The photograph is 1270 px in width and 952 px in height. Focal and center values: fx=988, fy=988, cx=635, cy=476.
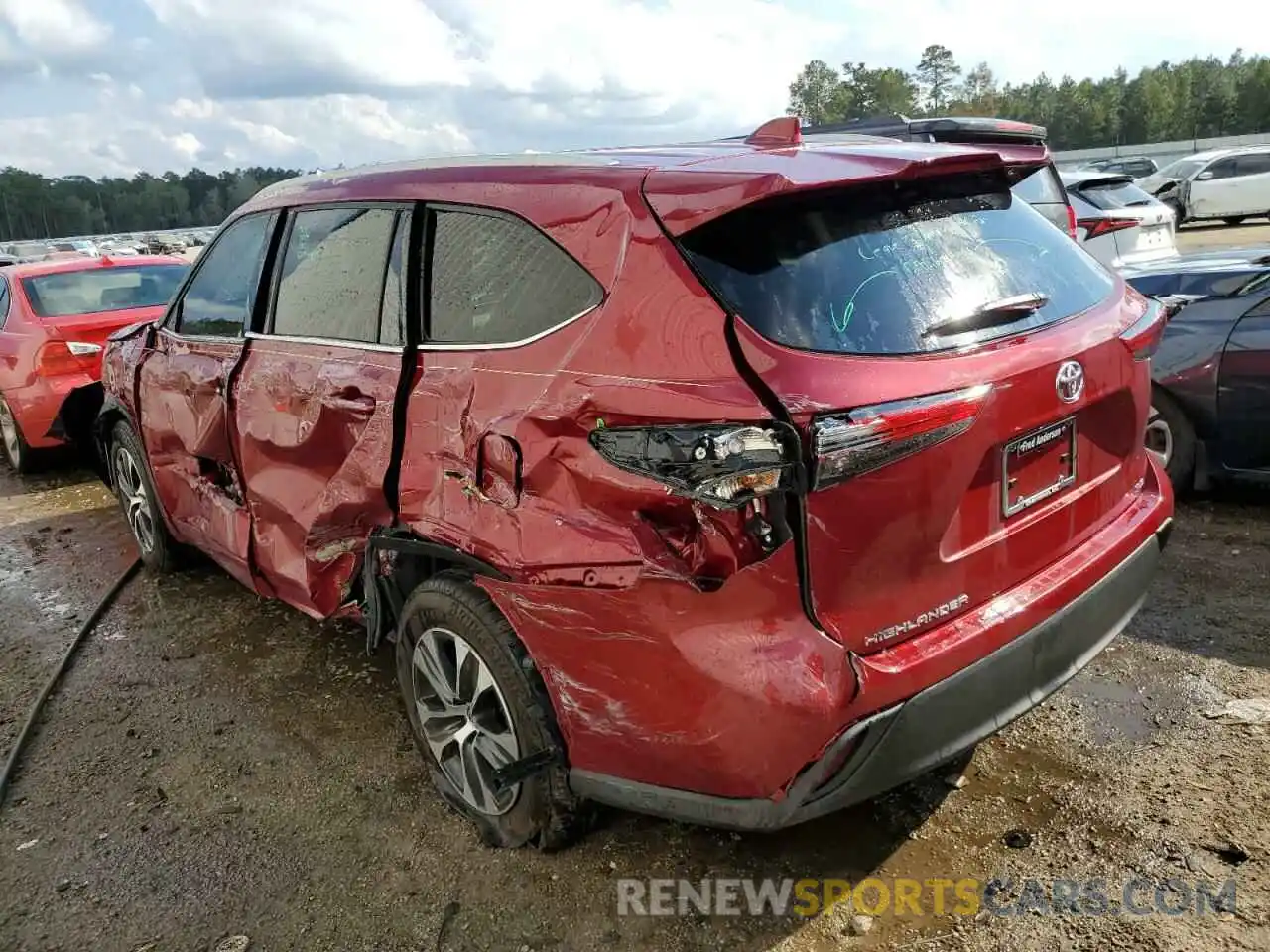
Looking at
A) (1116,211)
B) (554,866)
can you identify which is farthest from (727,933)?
(1116,211)

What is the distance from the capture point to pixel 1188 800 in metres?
2.71

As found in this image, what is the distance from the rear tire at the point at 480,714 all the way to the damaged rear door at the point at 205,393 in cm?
129

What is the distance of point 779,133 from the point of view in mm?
2760

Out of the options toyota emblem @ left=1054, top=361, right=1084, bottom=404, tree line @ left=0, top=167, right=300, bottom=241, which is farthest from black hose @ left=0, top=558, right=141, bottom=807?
tree line @ left=0, top=167, right=300, bottom=241

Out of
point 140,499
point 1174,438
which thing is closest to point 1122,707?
point 1174,438

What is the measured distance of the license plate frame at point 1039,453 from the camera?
2268 mm

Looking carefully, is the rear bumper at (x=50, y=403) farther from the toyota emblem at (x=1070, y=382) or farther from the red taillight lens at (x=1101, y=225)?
the red taillight lens at (x=1101, y=225)

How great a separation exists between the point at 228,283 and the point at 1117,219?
26.7 feet

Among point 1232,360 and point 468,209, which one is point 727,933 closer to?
point 468,209

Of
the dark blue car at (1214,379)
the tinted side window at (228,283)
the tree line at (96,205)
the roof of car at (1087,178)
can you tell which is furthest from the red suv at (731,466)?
the tree line at (96,205)

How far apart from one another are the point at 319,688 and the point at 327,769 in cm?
Result: 62

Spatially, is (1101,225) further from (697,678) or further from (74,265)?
(74,265)

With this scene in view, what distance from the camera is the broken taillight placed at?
1957 mm

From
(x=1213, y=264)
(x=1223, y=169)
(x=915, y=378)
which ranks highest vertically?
(x=915, y=378)
